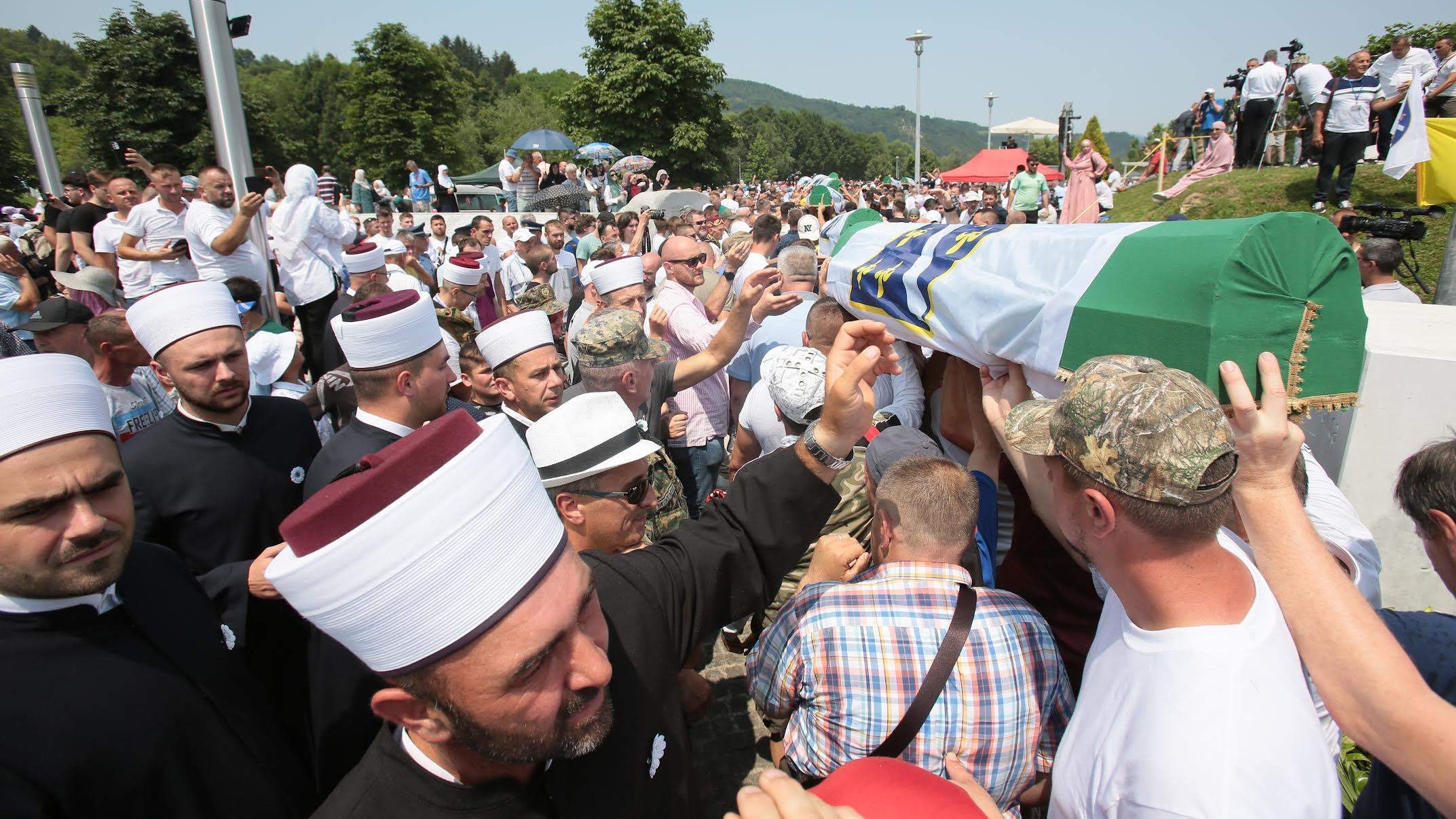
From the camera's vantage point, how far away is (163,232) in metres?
6.48

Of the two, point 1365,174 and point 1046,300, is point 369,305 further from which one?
point 1365,174

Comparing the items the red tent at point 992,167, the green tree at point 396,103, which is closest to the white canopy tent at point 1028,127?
the red tent at point 992,167

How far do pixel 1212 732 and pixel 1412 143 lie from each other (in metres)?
7.10

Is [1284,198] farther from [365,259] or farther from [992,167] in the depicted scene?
[992,167]

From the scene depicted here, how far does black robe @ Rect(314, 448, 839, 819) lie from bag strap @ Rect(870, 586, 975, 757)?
510 mm

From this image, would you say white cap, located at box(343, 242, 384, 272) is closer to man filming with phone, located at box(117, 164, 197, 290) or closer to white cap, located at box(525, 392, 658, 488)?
man filming with phone, located at box(117, 164, 197, 290)

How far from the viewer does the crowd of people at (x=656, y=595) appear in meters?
1.26

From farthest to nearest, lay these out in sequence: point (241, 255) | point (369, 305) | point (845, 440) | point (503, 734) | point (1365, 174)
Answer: point (1365, 174), point (241, 255), point (369, 305), point (845, 440), point (503, 734)

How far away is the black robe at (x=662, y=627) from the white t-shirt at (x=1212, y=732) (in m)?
0.79

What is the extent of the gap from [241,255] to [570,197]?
10684 mm

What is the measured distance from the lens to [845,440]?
1.86 meters

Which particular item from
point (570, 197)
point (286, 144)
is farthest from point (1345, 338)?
point (286, 144)

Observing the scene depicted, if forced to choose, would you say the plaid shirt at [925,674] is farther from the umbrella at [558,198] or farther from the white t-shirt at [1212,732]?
the umbrella at [558,198]

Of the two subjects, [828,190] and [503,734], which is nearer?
[503,734]
